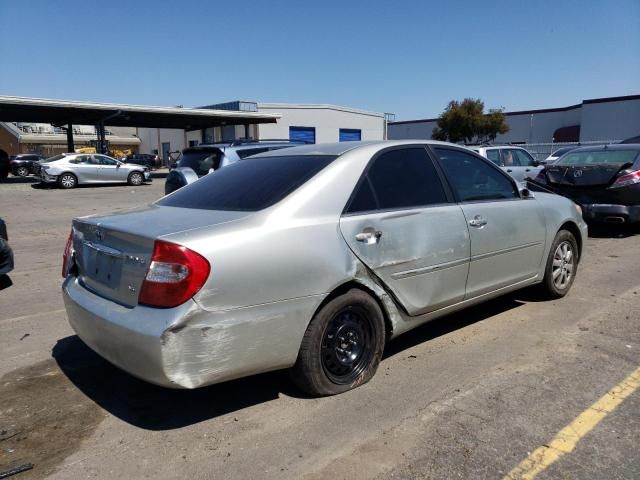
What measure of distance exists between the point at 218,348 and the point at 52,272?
5.25 meters

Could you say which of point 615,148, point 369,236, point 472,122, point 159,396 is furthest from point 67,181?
point 472,122

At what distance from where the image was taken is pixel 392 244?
3586 mm

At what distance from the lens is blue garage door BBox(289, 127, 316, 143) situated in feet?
138

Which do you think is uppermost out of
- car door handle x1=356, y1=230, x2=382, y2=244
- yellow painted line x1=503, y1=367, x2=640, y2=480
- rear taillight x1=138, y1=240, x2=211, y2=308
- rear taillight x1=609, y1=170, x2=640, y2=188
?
rear taillight x1=609, y1=170, x2=640, y2=188

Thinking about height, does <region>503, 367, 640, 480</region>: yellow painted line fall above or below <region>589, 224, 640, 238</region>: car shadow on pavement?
below

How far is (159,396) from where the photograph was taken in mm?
3510

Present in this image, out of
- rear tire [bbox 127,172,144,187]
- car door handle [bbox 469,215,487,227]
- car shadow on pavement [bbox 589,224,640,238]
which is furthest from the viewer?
rear tire [bbox 127,172,144,187]

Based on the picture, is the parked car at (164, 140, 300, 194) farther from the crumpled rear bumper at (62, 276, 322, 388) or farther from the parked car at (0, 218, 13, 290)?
the crumpled rear bumper at (62, 276, 322, 388)

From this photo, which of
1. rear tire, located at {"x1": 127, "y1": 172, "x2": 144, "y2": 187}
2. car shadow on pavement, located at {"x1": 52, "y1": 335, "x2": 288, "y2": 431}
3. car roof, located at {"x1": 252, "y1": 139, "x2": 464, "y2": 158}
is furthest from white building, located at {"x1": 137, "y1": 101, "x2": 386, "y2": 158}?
car shadow on pavement, located at {"x1": 52, "y1": 335, "x2": 288, "y2": 431}

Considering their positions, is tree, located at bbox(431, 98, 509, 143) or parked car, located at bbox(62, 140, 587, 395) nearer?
parked car, located at bbox(62, 140, 587, 395)

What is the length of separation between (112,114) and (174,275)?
30.8 metres

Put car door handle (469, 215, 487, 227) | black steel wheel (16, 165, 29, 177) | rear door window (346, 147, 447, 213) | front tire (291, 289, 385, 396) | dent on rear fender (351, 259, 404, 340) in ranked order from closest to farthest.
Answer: front tire (291, 289, 385, 396) → dent on rear fender (351, 259, 404, 340) → rear door window (346, 147, 447, 213) → car door handle (469, 215, 487, 227) → black steel wheel (16, 165, 29, 177)

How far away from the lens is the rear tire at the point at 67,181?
22.7 metres

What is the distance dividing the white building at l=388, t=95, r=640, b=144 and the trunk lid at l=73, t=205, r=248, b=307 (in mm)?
44307
